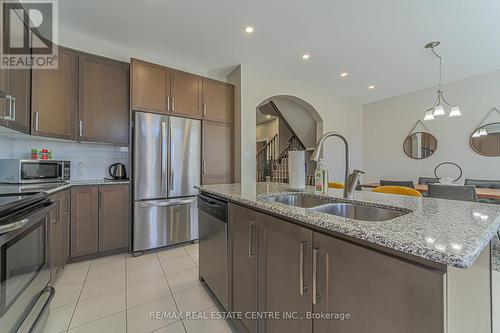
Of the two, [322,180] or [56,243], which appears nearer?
[322,180]

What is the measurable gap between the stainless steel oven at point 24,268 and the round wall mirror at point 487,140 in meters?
6.05

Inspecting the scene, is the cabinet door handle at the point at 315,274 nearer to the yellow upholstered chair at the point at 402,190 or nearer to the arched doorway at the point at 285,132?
the yellow upholstered chair at the point at 402,190

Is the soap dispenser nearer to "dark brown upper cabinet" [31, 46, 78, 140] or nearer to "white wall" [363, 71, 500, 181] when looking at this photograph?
"dark brown upper cabinet" [31, 46, 78, 140]

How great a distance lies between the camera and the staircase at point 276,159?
5938 millimetres

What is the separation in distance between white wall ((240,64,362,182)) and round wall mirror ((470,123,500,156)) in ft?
6.86

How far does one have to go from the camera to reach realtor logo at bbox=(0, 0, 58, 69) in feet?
5.48

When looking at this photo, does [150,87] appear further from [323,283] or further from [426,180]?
[426,180]

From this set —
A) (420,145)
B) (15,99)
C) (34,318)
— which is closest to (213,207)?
(34,318)

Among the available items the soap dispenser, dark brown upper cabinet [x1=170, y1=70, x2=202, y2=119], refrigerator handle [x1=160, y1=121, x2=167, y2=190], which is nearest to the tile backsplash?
refrigerator handle [x1=160, y1=121, x2=167, y2=190]

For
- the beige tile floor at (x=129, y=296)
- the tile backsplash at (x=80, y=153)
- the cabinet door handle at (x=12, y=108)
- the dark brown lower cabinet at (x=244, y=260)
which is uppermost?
the cabinet door handle at (x=12, y=108)

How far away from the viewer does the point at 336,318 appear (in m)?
0.82

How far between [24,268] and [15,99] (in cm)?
147

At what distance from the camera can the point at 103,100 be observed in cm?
268

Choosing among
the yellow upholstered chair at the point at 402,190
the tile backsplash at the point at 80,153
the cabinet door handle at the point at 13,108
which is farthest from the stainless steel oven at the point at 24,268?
the yellow upholstered chair at the point at 402,190
